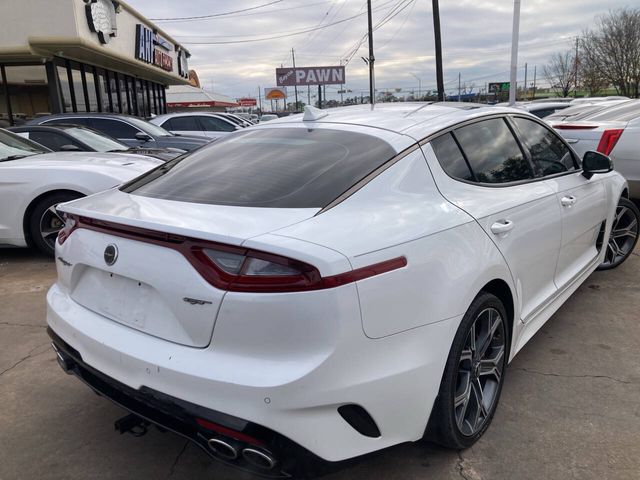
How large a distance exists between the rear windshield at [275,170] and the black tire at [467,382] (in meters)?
0.78

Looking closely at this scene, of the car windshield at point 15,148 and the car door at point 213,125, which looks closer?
the car windshield at point 15,148

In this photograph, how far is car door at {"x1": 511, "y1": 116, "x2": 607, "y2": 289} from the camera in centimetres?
324

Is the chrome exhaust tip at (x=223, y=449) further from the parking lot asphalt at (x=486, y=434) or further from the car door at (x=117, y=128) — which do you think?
the car door at (x=117, y=128)

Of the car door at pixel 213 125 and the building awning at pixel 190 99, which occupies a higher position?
the building awning at pixel 190 99

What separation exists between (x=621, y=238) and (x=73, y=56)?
1628 cm

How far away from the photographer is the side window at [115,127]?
1020 centimetres

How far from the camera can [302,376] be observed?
1.67 m

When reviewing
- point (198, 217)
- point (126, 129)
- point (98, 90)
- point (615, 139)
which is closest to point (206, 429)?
point (198, 217)

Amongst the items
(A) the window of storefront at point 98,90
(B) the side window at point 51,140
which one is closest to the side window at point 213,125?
(A) the window of storefront at point 98,90

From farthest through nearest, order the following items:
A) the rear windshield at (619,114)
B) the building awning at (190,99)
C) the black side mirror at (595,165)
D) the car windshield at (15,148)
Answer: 1. the building awning at (190,99)
2. the rear windshield at (619,114)
3. the car windshield at (15,148)
4. the black side mirror at (595,165)

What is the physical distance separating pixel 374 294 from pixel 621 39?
38448mm

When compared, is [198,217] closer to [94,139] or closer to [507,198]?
[507,198]

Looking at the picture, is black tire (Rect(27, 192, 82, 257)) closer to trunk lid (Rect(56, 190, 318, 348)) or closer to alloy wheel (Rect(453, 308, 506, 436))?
trunk lid (Rect(56, 190, 318, 348))

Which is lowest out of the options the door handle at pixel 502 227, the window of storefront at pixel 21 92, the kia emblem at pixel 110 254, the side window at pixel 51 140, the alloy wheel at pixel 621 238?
the alloy wheel at pixel 621 238
